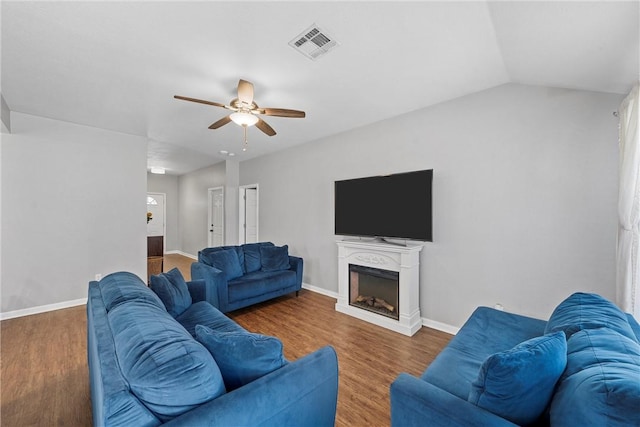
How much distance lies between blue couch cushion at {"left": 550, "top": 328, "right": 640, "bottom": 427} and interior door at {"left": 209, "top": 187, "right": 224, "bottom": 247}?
6778 millimetres

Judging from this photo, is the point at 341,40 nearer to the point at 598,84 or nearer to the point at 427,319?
the point at 598,84

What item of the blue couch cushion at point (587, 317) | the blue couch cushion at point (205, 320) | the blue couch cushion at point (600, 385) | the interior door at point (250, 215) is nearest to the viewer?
the blue couch cushion at point (600, 385)

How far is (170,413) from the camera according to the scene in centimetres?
91

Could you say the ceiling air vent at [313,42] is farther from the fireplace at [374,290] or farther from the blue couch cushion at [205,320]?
the fireplace at [374,290]

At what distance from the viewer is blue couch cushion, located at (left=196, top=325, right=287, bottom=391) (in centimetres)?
115

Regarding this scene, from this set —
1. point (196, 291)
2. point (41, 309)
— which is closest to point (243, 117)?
point (196, 291)

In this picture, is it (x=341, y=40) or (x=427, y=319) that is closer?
(x=341, y=40)

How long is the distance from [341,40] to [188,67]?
1.44 m

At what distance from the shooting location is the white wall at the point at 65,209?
3.44 m

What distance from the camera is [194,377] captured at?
957 millimetres

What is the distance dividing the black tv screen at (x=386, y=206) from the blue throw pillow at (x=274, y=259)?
1013 mm

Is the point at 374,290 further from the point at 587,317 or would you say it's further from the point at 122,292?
the point at 122,292

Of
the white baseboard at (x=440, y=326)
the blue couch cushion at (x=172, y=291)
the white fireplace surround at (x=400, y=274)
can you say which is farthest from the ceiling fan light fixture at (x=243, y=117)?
the white baseboard at (x=440, y=326)

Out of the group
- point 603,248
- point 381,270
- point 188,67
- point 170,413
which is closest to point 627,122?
point 603,248
